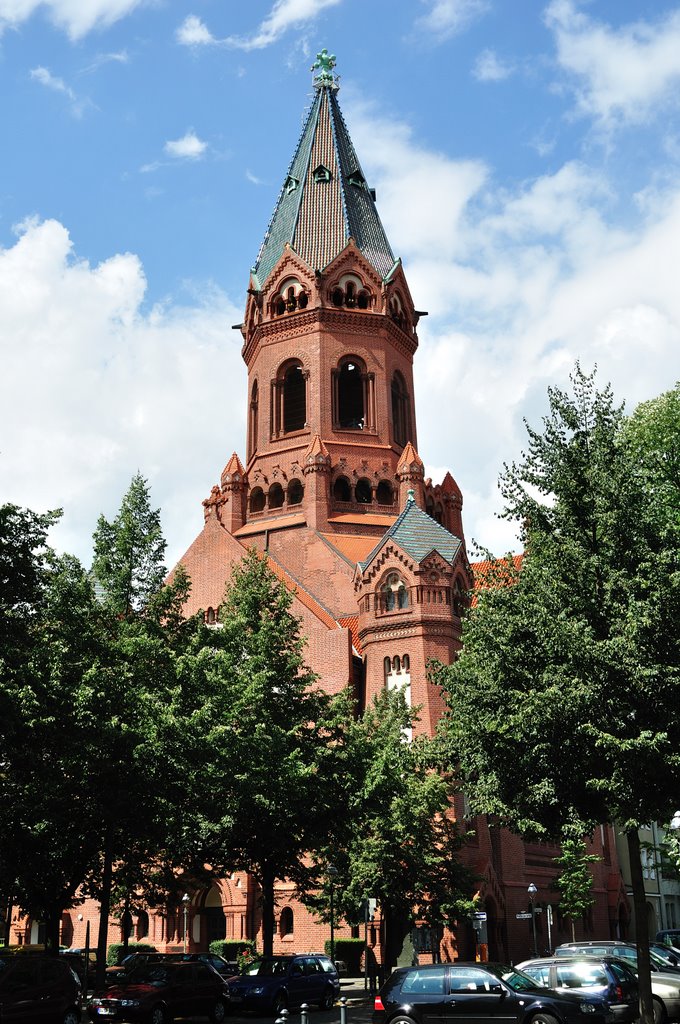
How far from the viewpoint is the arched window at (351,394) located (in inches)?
2372

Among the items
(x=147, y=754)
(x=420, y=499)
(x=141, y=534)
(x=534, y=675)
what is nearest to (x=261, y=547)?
(x=420, y=499)

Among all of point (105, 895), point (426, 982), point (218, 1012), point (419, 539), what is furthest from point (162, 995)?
point (419, 539)

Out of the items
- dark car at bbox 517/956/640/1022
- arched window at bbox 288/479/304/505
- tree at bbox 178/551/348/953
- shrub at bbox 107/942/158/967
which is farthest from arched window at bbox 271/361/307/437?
dark car at bbox 517/956/640/1022

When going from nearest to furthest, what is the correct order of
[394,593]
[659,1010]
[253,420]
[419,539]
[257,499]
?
[659,1010] → [394,593] → [419,539] → [257,499] → [253,420]

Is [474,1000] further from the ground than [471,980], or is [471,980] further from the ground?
[471,980]

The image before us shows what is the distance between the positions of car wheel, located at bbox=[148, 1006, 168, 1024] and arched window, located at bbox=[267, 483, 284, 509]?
35.7 m

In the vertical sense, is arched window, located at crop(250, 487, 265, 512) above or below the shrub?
above

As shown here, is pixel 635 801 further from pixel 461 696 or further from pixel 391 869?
pixel 391 869

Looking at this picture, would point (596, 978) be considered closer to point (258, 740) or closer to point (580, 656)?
point (580, 656)

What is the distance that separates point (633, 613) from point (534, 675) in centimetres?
282

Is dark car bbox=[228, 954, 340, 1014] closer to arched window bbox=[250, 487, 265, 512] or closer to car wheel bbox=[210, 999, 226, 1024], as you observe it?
car wheel bbox=[210, 999, 226, 1024]

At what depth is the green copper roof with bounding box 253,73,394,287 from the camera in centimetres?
6312

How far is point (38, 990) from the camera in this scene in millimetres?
21812

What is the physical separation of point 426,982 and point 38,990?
8067 millimetres
